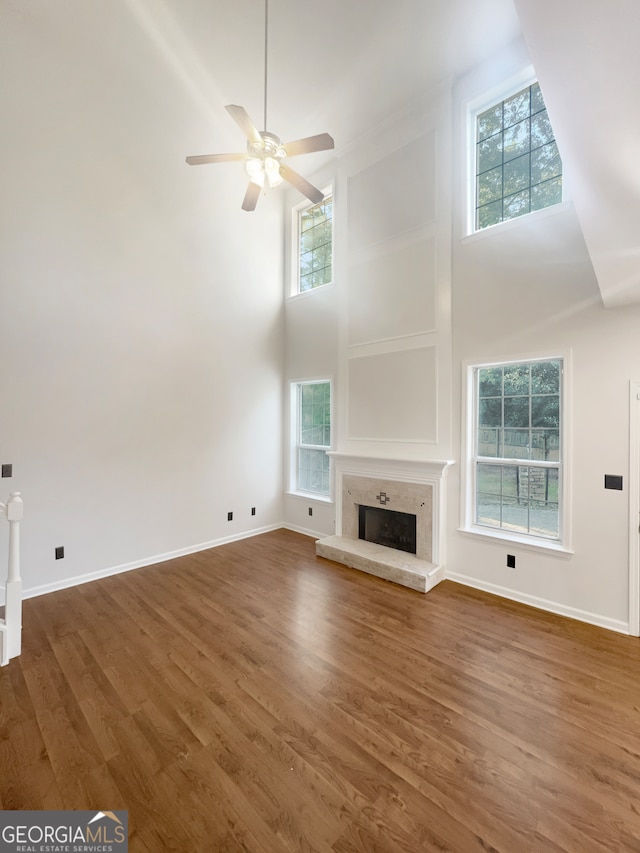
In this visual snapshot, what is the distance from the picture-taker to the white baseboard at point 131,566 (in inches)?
134

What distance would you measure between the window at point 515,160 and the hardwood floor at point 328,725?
3741 millimetres

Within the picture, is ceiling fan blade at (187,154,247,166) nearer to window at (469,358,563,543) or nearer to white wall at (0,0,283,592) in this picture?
white wall at (0,0,283,592)

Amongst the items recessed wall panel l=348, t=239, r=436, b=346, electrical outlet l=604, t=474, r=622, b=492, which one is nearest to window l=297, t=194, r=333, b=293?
recessed wall panel l=348, t=239, r=436, b=346

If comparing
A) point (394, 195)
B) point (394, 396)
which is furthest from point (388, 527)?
point (394, 195)

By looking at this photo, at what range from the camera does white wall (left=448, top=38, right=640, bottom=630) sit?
9.20ft

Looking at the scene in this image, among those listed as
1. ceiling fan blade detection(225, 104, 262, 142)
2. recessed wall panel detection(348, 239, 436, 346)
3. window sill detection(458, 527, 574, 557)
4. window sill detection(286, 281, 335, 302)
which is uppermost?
ceiling fan blade detection(225, 104, 262, 142)

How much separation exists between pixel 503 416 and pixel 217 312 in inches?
144

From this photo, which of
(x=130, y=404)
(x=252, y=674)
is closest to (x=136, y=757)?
(x=252, y=674)

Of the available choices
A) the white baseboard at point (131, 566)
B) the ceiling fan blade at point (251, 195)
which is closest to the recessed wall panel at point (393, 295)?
the ceiling fan blade at point (251, 195)

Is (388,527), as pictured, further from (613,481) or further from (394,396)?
(613,481)

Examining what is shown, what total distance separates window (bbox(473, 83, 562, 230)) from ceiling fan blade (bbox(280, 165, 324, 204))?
5.75 ft

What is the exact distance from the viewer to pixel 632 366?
2736 millimetres

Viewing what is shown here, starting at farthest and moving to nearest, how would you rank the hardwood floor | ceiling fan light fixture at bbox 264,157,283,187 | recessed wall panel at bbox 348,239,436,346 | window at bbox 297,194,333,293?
window at bbox 297,194,333,293 → recessed wall panel at bbox 348,239,436,346 → ceiling fan light fixture at bbox 264,157,283,187 → the hardwood floor

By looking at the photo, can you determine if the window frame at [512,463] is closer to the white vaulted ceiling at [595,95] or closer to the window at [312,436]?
the white vaulted ceiling at [595,95]
